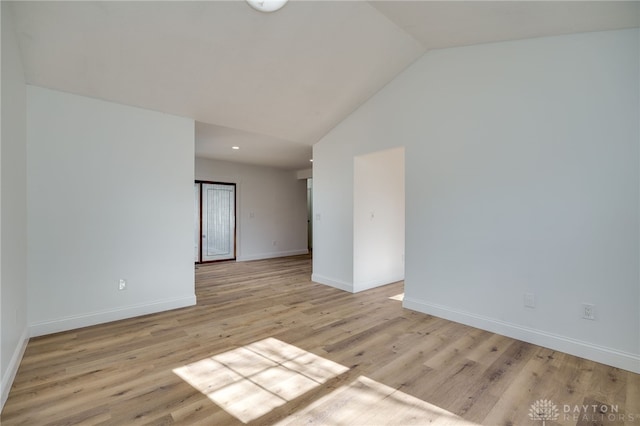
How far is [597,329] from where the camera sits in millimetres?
2414

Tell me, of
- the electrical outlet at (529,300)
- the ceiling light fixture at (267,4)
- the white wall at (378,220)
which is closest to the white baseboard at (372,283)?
the white wall at (378,220)

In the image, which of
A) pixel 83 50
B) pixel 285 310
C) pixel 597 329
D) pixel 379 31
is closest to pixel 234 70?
pixel 83 50

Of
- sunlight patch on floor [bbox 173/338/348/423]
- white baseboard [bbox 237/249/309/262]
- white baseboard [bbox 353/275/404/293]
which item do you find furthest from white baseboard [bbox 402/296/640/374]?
white baseboard [bbox 237/249/309/262]

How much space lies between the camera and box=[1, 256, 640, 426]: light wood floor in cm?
177

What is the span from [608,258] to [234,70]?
380 cm

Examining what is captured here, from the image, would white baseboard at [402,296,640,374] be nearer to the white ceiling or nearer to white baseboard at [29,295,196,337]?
the white ceiling

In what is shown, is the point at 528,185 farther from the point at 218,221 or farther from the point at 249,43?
the point at 218,221

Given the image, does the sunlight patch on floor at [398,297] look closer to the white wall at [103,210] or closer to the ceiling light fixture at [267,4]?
the white wall at [103,210]

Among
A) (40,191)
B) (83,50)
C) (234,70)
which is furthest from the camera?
(234,70)

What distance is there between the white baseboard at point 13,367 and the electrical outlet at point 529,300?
159 inches

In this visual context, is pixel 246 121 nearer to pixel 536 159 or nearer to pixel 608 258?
pixel 536 159

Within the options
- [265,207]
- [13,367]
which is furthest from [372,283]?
[265,207]

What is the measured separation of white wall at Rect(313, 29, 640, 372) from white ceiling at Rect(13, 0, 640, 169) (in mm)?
279

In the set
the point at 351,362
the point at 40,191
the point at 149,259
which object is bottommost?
the point at 351,362
